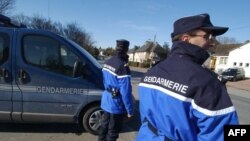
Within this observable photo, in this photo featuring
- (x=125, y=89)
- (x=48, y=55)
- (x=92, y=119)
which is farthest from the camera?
(x=92, y=119)

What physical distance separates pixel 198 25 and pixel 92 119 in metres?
4.43

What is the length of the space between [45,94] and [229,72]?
3756 centimetres

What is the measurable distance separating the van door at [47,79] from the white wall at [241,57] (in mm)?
47118

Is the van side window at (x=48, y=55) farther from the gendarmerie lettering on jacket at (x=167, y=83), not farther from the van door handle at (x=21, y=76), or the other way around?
the gendarmerie lettering on jacket at (x=167, y=83)

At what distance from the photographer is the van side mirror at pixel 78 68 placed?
225 inches

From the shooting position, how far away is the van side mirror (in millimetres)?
5723

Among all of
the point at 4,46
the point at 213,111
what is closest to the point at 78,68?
the point at 4,46

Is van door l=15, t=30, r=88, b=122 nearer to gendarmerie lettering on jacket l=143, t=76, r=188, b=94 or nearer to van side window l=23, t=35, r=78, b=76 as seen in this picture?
van side window l=23, t=35, r=78, b=76

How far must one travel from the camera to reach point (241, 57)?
170ft

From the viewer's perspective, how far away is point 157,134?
2.05 meters

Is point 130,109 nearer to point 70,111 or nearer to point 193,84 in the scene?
point 70,111

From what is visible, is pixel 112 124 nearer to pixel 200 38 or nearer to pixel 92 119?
pixel 92 119

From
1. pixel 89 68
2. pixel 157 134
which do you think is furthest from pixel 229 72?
pixel 157 134

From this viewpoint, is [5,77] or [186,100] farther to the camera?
[5,77]
